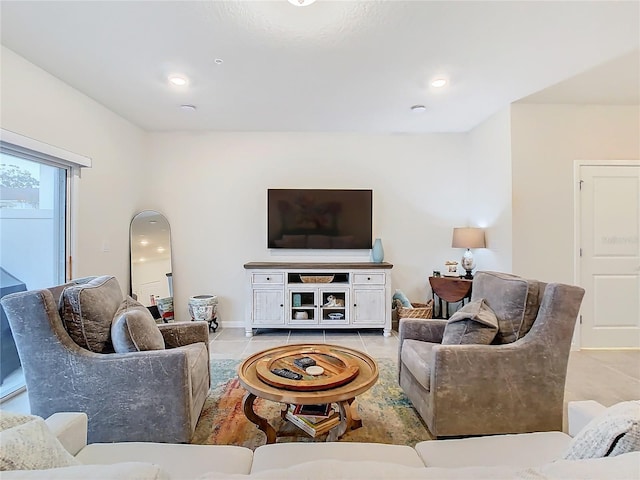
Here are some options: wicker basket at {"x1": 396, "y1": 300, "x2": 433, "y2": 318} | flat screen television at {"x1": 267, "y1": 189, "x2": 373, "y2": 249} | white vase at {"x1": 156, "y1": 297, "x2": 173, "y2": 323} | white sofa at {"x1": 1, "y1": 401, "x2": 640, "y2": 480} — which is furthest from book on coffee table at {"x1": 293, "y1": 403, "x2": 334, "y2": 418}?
white vase at {"x1": 156, "y1": 297, "x2": 173, "y2": 323}

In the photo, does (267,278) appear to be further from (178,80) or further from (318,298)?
(178,80)

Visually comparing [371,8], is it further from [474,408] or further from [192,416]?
[192,416]

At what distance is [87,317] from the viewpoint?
175 centimetres

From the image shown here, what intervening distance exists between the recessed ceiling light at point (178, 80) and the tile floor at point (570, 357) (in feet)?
8.51

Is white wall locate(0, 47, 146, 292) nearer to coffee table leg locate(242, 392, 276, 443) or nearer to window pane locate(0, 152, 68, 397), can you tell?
window pane locate(0, 152, 68, 397)

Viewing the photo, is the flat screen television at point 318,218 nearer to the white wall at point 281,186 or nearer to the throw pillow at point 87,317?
the white wall at point 281,186

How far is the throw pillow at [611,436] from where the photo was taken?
67 centimetres

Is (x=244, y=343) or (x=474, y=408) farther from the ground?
(x=474, y=408)

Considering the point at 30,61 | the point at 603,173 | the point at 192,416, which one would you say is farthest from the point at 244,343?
the point at 603,173

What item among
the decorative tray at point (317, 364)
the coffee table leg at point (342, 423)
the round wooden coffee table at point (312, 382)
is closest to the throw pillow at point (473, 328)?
the round wooden coffee table at point (312, 382)

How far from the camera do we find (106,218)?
11.6 feet

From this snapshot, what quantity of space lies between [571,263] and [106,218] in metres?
4.98

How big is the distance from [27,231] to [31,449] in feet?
9.57

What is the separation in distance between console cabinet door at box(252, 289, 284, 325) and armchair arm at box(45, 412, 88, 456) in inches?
109
